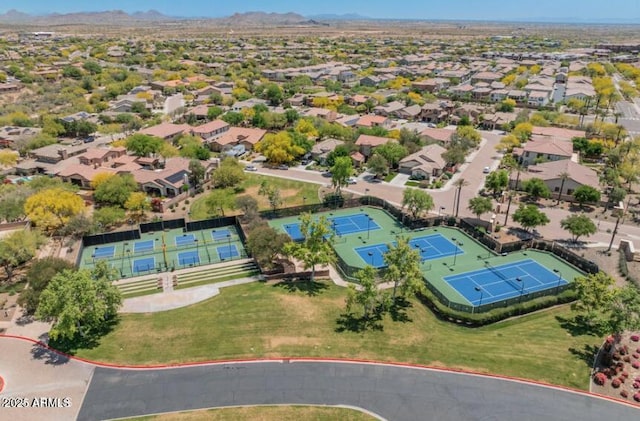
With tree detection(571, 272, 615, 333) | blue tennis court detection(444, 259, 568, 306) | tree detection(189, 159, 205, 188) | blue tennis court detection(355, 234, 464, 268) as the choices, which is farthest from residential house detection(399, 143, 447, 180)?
tree detection(571, 272, 615, 333)

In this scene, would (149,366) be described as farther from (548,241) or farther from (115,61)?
(115,61)

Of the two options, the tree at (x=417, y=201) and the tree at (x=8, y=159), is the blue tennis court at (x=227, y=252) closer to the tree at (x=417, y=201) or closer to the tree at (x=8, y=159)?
the tree at (x=417, y=201)

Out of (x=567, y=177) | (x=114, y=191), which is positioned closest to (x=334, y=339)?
(x=114, y=191)

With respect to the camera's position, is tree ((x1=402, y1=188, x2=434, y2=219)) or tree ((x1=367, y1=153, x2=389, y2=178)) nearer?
tree ((x1=402, y1=188, x2=434, y2=219))

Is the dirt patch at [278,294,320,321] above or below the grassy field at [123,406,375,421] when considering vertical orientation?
below

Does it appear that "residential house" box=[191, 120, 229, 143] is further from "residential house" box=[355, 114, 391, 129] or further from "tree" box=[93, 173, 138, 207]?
"residential house" box=[355, 114, 391, 129]

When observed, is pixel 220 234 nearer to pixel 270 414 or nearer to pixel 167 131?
pixel 270 414
